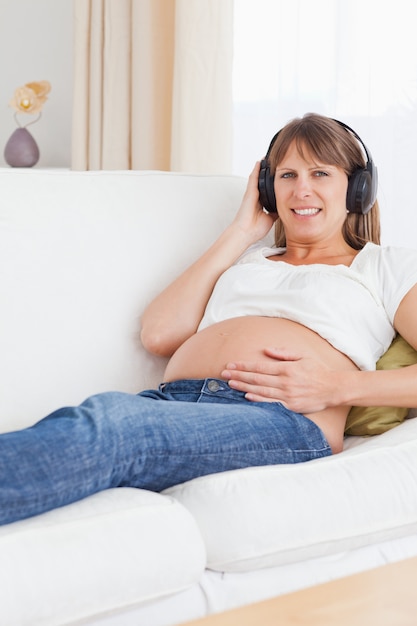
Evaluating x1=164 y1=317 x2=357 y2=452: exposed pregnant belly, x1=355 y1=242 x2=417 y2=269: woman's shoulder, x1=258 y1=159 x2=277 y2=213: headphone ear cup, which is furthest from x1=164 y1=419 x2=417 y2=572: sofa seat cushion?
x1=258 y1=159 x2=277 y2=213: headphone ear cup

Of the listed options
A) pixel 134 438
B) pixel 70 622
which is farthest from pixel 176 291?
pixel 70 622

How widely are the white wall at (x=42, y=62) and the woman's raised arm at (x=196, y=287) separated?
2079 millimetres

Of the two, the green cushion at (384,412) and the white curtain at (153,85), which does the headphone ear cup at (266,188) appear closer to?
the green cushion at (384,412)

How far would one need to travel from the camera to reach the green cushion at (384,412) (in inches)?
66.6

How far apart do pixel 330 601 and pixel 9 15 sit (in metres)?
3.41

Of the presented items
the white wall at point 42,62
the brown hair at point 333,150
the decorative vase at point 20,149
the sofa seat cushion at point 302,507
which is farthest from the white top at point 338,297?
the white wall at point 42,62

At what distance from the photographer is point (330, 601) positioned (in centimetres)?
89

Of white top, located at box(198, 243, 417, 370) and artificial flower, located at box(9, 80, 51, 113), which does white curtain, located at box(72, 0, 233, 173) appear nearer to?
artificial flower, located at box(9, 80, 51, 113)

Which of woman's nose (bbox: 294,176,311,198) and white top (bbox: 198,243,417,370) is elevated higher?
woman's nose (bbox: 294,176,311,198)

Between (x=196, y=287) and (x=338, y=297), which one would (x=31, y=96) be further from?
(x=338, y=297)

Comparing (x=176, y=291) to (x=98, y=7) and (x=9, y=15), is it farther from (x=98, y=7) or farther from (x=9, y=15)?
(x=9, y=15)

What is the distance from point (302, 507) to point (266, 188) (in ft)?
2.75

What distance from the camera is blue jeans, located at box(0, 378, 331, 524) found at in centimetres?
117

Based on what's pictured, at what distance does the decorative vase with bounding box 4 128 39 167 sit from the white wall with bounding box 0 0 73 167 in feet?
0.98
